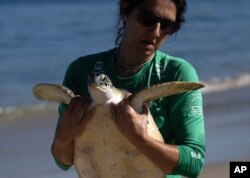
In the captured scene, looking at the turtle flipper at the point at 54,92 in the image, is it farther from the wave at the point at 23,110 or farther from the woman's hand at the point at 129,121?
the wave at the point at 23,110

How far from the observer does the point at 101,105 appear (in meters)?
3.12

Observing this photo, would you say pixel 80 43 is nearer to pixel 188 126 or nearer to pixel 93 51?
pixel 93 51

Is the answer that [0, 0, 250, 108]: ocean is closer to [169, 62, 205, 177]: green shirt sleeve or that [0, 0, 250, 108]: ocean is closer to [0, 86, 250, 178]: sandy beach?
[0, 86, 250, 178]: sandy beach

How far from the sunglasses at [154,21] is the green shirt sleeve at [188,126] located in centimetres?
18

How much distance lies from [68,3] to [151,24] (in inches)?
1367

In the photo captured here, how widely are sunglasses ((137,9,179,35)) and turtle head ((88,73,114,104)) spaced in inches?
15.9

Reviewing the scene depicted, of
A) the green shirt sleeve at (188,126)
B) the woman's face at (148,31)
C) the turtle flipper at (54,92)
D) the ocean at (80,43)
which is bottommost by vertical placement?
the ocean at (80,43)

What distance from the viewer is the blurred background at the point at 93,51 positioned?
8016mm

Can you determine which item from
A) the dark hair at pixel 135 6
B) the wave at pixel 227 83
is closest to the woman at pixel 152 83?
the dark hair at pixel 135 6

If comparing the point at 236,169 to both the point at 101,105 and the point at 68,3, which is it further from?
the point at 68,3

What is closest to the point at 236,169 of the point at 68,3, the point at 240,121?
the point at 240,121

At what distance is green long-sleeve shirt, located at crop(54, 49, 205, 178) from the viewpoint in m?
3.30

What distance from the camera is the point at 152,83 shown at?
11.2 feet

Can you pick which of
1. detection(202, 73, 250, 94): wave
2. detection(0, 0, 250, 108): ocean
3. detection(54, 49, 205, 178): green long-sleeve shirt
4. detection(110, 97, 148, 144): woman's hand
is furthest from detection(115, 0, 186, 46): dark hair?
detection(202, 73, 250, 94): wave
